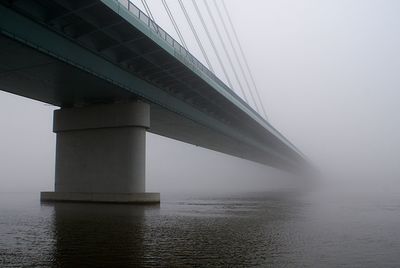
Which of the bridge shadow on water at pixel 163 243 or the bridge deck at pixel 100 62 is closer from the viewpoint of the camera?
the bridge shadow on water at pixel 163 243

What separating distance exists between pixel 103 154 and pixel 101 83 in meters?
7.34

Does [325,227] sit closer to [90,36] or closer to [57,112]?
[90,36]

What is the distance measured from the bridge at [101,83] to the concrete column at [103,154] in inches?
3.2

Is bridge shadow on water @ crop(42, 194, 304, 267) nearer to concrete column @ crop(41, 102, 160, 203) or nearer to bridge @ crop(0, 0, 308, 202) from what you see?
bridge @ crop(0, 0, 308, 202)

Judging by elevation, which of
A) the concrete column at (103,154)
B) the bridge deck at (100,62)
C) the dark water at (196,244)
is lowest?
the dark water at (196,244)

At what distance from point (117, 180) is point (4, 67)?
12.3m

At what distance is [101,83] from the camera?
32.5m

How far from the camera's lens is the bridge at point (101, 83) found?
79.2 feet

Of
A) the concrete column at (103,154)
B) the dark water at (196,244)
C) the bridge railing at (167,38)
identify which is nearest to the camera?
the dark water at (196,244)

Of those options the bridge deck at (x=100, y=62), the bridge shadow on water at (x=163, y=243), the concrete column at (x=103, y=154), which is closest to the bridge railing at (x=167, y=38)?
the bridge deck at (x=100, y=62)

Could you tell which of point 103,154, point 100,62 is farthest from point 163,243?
point 103,154

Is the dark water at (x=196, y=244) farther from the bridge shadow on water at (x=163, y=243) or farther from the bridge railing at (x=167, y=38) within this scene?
the bridge railing at (x=167, y=38)

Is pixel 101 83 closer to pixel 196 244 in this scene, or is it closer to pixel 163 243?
pixel 163 243

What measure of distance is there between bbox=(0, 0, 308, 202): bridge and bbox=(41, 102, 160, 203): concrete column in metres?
0.08
